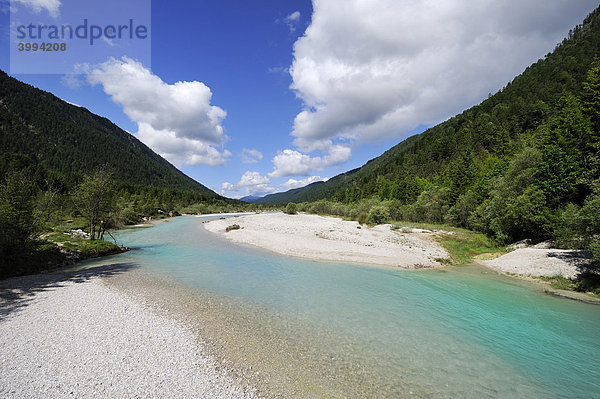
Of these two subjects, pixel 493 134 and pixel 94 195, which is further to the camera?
pixel 493 134

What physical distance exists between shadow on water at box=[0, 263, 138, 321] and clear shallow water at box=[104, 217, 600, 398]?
433 cm

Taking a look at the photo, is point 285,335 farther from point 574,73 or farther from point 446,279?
point 574,73

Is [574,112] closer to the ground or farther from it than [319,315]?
farther from it

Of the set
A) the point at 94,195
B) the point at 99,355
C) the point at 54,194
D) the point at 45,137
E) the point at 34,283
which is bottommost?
the point at 99,355

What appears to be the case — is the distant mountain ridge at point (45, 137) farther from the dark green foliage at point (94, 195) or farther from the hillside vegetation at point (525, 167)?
the hillside vegetation at point (525, 167)

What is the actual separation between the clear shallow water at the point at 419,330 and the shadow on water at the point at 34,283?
170 inches

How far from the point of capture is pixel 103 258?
76.6 ft

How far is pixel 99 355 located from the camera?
745cm

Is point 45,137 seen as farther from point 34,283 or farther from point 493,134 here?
point 493,134

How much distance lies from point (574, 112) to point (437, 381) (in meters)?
42.9

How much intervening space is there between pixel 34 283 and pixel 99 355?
1191cm

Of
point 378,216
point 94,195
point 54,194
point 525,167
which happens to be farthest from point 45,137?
point 525,167

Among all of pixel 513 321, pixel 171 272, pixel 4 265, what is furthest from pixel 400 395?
pixel 4 265

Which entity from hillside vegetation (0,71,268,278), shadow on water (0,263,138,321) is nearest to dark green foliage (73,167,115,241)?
hillside vegetation (0,71,268,278)
